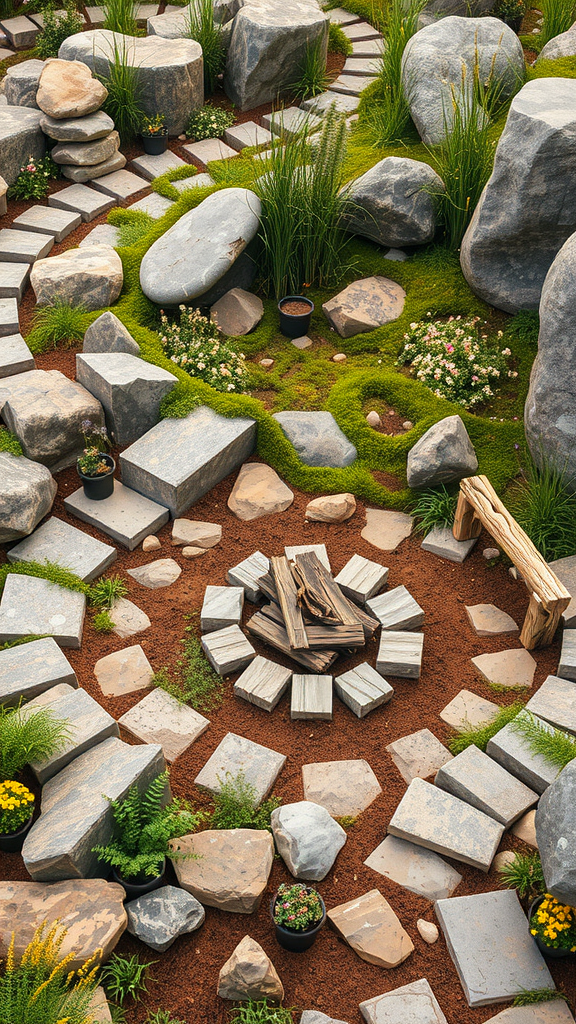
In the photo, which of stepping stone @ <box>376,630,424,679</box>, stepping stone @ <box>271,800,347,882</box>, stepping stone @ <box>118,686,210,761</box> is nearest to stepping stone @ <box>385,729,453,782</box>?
stepping stone @ <box>376,630,424,679</box>

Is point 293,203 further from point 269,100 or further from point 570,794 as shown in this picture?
point 570,794

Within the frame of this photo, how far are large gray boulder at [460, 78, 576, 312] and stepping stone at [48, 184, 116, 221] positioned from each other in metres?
3.26

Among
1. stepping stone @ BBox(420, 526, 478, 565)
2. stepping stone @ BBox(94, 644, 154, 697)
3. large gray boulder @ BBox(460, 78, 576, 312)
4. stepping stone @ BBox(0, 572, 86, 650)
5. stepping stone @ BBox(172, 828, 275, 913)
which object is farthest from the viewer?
large gray boulder @ BBox(460, 78, 576, 312)

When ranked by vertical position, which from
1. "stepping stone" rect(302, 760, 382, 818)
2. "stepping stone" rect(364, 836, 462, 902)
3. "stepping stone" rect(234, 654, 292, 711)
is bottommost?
"stepping stone" rect(364, 836, 462, 902)

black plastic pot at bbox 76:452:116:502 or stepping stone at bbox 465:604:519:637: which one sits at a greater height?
black plastic pot at bbox 76:452:116:502

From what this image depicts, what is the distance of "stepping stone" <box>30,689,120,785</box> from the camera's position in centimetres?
377

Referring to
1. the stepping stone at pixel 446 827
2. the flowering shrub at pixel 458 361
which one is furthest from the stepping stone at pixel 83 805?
the flowering shrub at pixel 458 361

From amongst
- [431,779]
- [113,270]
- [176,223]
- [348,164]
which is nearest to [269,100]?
[348,164]

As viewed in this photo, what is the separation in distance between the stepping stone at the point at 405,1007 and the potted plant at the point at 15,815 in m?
1.57

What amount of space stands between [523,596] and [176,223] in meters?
3.94

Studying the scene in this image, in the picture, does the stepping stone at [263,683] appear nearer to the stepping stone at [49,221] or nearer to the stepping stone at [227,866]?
the stepping stone at [227,866]

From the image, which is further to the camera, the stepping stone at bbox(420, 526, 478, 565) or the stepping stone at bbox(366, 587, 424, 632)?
the stepping stone at bbox(420, 526, 478, 565)

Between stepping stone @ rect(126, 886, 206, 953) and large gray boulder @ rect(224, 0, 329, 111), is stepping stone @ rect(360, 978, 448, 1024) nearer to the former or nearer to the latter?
stepping stone @ rect(126, 886, 206, 953)

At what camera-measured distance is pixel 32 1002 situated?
285 cm
